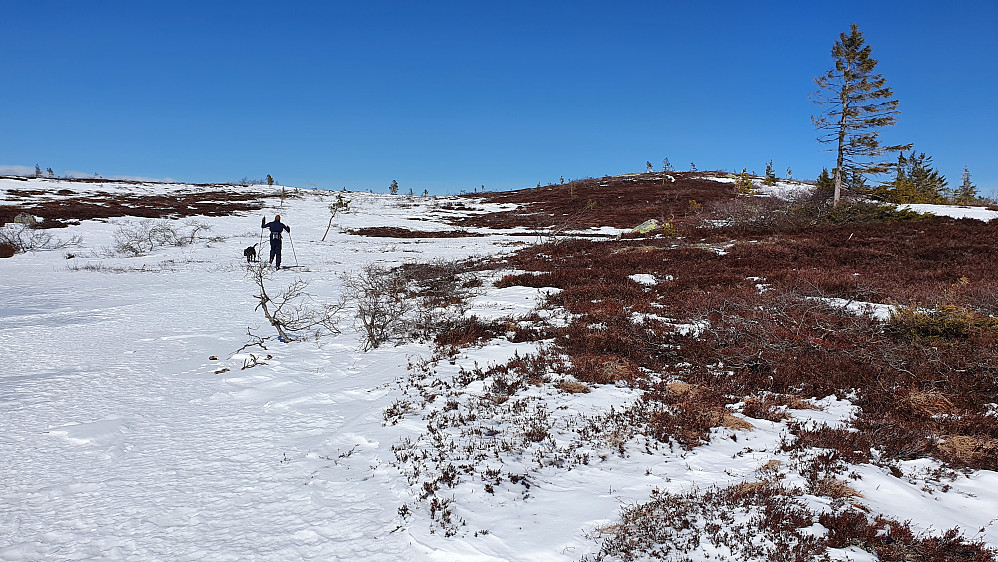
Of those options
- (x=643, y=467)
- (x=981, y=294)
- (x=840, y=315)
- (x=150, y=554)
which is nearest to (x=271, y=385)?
(x=150, y=554)

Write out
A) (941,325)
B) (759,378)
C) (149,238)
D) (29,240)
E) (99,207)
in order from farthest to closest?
1. (99,207)
2. (149,238)
3. (29,240)
4. (941,325)
5. (759,378)

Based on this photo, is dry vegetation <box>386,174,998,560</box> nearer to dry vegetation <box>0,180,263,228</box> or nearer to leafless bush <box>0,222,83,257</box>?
leafless bush <box>0,222,83,257</box>

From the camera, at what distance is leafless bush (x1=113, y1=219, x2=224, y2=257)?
74.0 feet

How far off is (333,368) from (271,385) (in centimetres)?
108

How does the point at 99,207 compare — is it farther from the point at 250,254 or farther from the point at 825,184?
the point at 825,184

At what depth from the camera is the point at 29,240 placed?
898 inches

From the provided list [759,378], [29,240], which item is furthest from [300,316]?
[29,240]

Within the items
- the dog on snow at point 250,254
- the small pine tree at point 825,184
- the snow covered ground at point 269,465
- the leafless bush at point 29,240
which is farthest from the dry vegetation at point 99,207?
the small pine tree at point 825,184

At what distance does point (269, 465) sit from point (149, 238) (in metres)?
27.0

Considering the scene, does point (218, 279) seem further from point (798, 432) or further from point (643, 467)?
point (798, 432)

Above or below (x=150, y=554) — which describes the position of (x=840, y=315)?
above

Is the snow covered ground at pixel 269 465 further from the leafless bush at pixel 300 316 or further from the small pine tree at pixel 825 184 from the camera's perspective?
the small pine tree at pixel 825 184

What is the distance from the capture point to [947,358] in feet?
21.5

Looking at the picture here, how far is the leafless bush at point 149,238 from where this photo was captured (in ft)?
74.0
